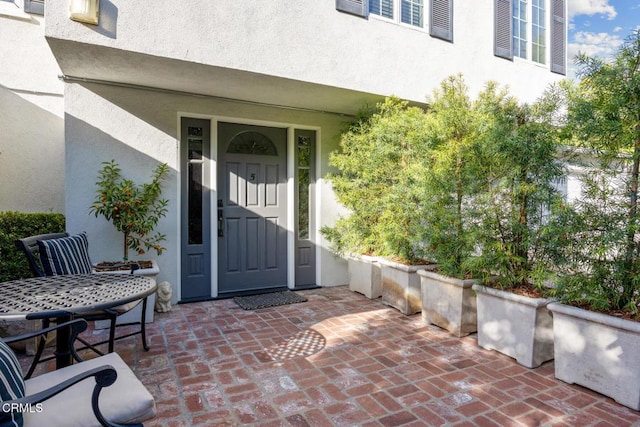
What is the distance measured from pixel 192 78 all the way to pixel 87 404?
347 cm

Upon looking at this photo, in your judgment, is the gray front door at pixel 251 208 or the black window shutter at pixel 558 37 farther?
the black window shutter at pixel 558 37

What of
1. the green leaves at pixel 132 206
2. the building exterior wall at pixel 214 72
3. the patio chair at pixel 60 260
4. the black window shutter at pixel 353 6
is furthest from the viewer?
the black window shutter at pixel 353 6

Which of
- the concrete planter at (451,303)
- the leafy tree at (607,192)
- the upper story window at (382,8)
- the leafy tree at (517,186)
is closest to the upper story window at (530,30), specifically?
the upper story window at (382,8)

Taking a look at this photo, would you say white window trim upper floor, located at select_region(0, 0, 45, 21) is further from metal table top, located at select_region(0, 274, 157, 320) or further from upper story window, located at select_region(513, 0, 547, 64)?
upper story window, located at select_region(513, 0, 547, 64)

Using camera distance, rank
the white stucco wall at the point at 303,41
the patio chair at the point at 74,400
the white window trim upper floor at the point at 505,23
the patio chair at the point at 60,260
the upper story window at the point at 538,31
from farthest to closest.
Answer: the upper story window at the point at 538,31 < the white window trim upper floor at the point at 505,23 < the white stucco wall at the point at 303,41 < the patio chair at the point at 60,260 < the patio chair at the point at 74,400

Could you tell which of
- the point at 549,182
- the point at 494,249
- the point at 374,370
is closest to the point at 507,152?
the point at 549,182

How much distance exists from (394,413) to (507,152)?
7.41 ft

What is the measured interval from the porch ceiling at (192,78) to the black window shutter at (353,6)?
0.94 metres

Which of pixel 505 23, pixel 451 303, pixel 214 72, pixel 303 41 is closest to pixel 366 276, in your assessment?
pixel 451 303

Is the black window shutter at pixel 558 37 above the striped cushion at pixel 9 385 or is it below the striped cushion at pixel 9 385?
above

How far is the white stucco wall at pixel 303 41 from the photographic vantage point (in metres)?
3.40

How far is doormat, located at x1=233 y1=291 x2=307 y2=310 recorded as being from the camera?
477cm

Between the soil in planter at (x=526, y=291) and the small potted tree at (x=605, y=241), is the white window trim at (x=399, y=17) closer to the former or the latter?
the small potted tree at (x=605, y=241)

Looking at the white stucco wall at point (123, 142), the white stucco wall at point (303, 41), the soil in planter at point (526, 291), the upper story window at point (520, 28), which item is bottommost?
the soil in planter at point (526, 291)
